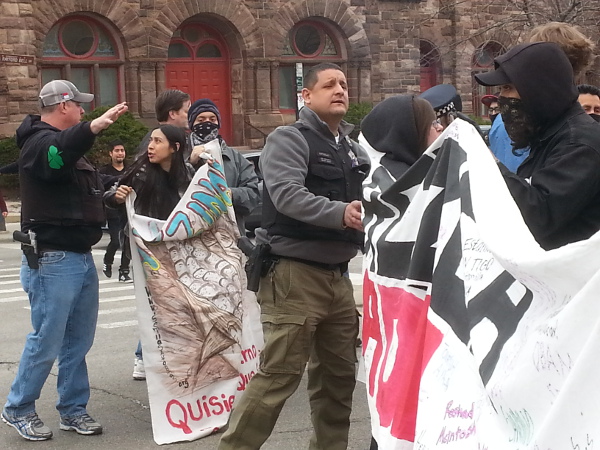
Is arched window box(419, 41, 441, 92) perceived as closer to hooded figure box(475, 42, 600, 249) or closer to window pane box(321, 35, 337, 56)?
Result: window pane box(321, 35, 337, 56)

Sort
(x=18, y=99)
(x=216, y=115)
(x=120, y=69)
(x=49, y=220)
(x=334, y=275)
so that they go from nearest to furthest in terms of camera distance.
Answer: (x=334, y=275) → (x=49, y=220) → (x=216, y=115) → (x=18, y=99) → (x=120, y=69)

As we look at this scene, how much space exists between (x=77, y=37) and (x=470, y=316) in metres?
24.8

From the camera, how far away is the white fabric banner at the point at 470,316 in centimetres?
241

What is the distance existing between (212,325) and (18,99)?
20076 millimetres

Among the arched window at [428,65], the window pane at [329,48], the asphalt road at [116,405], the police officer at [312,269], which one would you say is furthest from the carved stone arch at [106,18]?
the police officer at [312,269]

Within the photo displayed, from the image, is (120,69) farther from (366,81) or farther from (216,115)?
(216,115)

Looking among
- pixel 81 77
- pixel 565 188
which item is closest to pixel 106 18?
pixel 81 77

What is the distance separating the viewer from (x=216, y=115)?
22.2ft

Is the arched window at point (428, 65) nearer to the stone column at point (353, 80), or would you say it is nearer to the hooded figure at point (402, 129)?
the stone column at point (353, 80)

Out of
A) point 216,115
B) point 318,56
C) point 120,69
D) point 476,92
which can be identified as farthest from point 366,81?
point 216,115

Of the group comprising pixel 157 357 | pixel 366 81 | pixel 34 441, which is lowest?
pixel 34 441

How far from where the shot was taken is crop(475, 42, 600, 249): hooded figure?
3.40 meters

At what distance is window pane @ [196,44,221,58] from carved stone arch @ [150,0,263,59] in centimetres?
38

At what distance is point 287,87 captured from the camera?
30.1 meters
